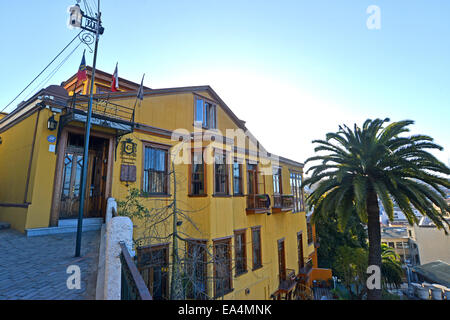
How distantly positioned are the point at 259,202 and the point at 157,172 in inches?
218

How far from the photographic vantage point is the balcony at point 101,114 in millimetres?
7125

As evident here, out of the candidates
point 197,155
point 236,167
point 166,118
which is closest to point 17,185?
point 166,118

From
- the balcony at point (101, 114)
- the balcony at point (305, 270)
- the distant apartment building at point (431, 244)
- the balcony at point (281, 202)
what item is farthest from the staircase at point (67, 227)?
the distant apartment building at point (431, 244)

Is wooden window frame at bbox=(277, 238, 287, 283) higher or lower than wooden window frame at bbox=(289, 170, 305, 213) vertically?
lower

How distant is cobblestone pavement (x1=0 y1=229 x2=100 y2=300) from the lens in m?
3.48

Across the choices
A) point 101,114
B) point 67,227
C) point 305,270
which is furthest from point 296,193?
point 67,227

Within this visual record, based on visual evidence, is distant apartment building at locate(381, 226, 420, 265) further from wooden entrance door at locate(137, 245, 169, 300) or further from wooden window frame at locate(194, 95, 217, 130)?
wooden entrance door at locate(137, 245, 169, 300)

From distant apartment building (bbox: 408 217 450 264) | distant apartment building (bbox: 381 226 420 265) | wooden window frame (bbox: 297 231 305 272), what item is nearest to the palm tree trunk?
wooden window frame (bbox: 297 231 305 272)

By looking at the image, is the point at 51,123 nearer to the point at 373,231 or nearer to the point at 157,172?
the point at 157,172

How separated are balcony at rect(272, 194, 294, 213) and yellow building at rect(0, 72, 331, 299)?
12 cm

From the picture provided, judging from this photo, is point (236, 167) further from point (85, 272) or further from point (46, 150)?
Result: point (85, 272)

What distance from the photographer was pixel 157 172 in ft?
30.9

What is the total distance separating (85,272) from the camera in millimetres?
4199

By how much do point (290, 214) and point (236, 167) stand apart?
6.43 m
